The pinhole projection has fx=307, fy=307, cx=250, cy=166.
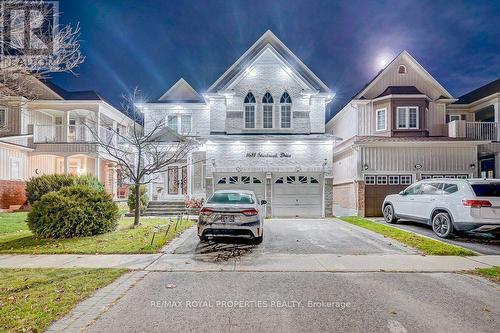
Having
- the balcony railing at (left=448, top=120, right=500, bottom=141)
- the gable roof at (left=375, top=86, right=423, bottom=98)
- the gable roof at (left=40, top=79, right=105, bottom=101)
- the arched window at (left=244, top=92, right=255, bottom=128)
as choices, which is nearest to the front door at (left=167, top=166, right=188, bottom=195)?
the arched window at (left=244, top=92, right=255, bottom=128)

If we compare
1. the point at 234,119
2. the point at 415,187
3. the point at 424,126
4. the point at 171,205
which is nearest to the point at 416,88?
the point at 424,126

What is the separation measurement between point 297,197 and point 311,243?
8.82m

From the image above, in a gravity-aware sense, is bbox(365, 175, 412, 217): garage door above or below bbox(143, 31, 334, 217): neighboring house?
below

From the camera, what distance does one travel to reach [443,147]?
60.3 feet

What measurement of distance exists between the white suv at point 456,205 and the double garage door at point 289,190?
6.58 meters

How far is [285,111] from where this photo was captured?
19.2 m

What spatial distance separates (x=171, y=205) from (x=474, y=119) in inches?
901

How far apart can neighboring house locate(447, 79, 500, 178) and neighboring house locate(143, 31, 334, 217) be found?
9.10 m

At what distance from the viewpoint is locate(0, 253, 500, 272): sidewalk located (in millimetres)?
6805

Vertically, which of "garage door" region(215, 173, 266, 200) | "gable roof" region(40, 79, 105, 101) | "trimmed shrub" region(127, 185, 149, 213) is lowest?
"trimmed shrub" region(127, 185, 149, 213)

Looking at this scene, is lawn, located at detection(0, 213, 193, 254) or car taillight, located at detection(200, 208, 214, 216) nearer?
lawn, located at detection(0, 213, 193, 254)

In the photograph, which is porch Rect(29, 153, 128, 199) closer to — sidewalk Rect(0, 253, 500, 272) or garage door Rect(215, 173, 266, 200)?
garage door Rect(215, 173, 266, 200)

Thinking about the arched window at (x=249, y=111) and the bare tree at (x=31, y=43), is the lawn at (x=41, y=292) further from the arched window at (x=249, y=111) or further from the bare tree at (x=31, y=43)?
the arched window at (x=249, y=111)

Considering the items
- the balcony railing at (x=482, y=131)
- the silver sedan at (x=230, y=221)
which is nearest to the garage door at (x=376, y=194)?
the balcony railing at (x=482, y=131)
